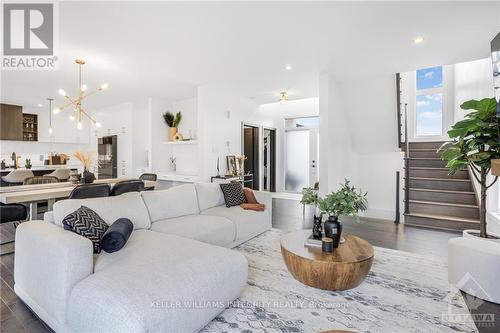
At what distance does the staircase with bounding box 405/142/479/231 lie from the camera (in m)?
4.23

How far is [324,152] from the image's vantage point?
4.52 metres

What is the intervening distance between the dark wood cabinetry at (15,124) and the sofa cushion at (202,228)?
670 cm

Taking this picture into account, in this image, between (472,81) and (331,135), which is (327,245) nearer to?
(331,135)

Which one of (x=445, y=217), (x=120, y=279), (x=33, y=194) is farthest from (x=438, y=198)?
(x=33, y=194)

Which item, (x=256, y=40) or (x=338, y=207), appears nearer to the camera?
(x=338, y=207)

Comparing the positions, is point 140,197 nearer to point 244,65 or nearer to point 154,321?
point 154,321

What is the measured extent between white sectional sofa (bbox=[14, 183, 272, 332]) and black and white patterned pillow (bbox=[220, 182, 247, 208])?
1.44 meters

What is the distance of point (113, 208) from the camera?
2.46 metres

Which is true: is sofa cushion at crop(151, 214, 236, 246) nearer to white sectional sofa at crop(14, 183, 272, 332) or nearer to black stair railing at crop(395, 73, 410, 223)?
white sectional sofa at crop(14, 183, 272, 332)

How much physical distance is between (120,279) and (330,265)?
5.05 feet

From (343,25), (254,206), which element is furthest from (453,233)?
(343,25)

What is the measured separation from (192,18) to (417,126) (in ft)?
20.5

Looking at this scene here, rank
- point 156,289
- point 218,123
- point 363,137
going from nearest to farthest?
point 156,289 → point 363,137 → point 218,123

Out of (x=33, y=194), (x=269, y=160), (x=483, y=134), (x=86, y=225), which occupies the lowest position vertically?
(x=86, y=225)
